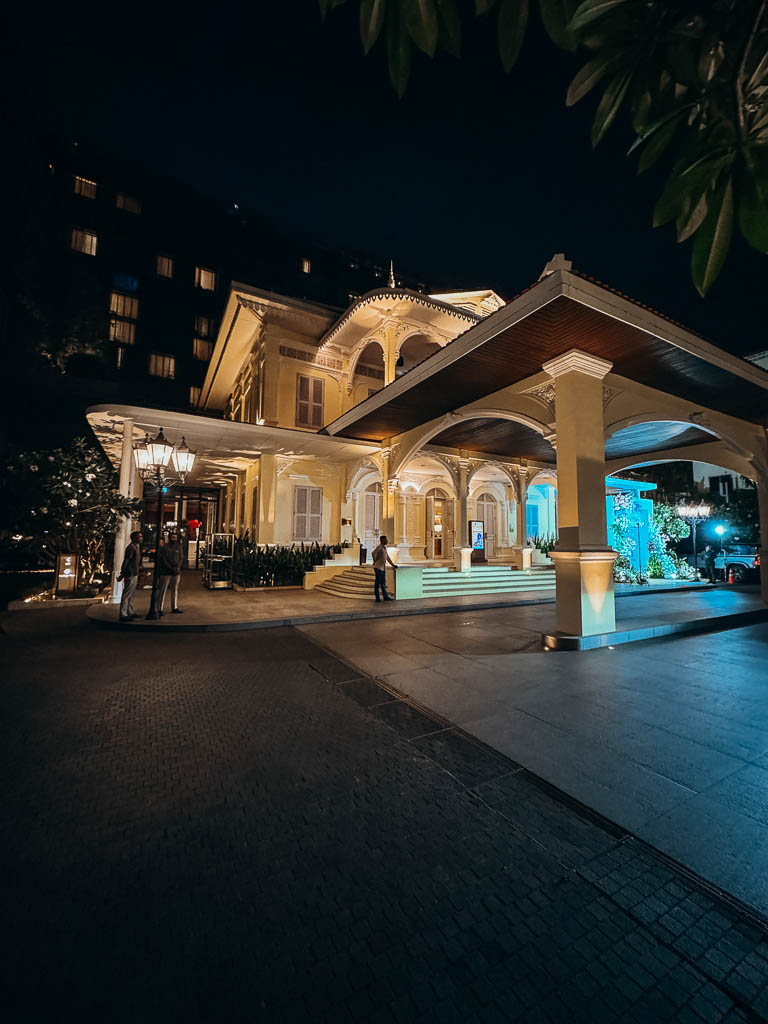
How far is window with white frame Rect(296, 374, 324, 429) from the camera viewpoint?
15695 mm

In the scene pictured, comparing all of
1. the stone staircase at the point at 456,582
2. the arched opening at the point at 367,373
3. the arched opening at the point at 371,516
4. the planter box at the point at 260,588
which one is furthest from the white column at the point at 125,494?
the arched opening at the point at 367,373

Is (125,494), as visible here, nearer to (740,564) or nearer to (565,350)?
(565,350)

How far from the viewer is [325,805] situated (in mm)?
2520

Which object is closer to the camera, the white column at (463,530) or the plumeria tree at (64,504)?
the plumeria tree at (64,504)

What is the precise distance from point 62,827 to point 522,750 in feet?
9.88

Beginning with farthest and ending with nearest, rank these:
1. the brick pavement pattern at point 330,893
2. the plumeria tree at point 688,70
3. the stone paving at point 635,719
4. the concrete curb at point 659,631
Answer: the concrete curb at point 659,631 → the stone paving at point 635,719 → the brick pavement pattern at point 330,893 → the plumeria tree at point 688,70

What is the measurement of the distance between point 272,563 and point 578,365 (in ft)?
33.6

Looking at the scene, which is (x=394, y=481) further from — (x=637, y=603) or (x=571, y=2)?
(x=571, y=2)

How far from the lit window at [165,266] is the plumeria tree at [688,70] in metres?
39.6

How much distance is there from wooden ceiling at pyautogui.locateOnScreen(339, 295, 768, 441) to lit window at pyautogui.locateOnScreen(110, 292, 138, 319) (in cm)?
3116

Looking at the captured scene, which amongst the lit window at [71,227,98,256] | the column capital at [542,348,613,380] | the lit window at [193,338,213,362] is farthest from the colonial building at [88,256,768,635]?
the lit window at [71,227,98,256]

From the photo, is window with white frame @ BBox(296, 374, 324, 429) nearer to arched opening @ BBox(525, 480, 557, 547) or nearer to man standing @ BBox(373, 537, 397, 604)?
man standing @ BBox(373, 537, 397, 604)

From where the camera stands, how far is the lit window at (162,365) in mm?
31938

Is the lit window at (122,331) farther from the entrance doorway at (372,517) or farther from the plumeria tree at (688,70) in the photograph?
the plumeria tree at (688,70)
